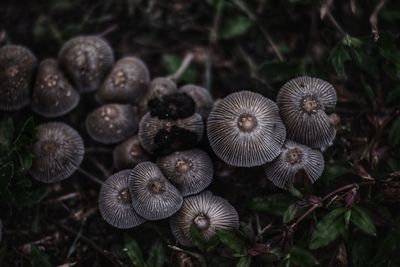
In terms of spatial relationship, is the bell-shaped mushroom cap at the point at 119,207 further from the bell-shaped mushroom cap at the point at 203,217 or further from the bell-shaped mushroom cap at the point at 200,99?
the bell-shaped mushroom cap at the point at 200,99

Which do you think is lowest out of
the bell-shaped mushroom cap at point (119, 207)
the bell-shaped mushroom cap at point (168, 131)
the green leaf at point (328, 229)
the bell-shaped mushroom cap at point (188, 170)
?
the bell-shaped mushroom cap at point (119, 207)

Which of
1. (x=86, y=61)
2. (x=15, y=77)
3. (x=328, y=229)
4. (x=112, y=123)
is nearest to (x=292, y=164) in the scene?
(x=328, y=229)

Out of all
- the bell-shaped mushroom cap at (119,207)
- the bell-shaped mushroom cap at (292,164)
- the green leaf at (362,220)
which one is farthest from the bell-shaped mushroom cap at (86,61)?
the green leaf at (362,220)

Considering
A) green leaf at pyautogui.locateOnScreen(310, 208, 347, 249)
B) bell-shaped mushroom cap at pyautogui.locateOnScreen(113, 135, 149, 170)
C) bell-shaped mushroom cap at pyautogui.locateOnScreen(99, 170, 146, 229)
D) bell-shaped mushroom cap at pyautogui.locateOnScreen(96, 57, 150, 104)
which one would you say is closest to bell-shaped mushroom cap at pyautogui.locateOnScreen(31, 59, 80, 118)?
bell-shaped mushroom cap at pyautogui.locateOnScreen(96, 57, 150, 104)

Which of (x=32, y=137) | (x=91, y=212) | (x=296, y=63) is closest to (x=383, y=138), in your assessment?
(x=296, y=63)

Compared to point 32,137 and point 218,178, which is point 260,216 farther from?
point 32,137

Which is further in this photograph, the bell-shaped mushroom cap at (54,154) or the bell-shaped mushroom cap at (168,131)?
the bell-shaped mushroom cap at (54,154)

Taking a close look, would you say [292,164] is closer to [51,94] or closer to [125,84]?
[125,84]
